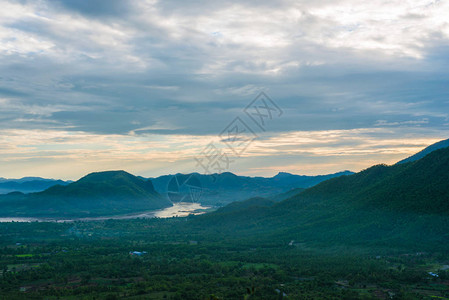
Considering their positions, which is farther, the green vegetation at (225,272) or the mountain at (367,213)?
the mountain at (367,213)

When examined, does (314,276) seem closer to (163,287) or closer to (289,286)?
(289,286)

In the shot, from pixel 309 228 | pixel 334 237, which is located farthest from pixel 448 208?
pixel 309 228

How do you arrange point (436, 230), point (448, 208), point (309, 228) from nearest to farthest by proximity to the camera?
point (436, 230) < point (448, 208) < point (309, 228)

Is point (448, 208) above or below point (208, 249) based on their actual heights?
→ above

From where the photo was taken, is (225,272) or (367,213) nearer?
(225,272)

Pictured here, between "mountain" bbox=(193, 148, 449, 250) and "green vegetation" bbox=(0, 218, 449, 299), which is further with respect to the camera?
"mountain" bbox=(193, 148, 449, 250)

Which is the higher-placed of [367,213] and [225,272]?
[367,213]

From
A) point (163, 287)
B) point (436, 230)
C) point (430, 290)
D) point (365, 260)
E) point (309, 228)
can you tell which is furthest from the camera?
point (309, 228)

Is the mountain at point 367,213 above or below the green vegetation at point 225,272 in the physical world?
above
